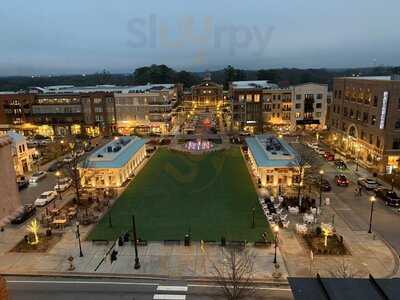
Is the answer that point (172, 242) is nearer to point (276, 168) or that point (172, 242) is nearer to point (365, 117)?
point (276, 168)

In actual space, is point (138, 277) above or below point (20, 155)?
below

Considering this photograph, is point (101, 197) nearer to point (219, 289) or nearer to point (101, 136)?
point (219, 289)

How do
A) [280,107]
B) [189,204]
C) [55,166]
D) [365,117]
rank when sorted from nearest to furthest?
[189,204], [365,117], [55,166], [280,107]

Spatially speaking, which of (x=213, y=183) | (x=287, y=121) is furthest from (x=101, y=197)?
(x=287, y=121)

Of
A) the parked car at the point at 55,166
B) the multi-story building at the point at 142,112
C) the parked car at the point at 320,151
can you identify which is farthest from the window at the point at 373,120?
the parked car at the point at 55,166

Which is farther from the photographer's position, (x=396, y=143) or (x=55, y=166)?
(x=55, y=166)

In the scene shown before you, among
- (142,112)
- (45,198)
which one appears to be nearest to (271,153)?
(45,198)

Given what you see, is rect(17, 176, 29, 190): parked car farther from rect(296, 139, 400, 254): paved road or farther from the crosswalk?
rect(296, 139, 400, 254): paved road

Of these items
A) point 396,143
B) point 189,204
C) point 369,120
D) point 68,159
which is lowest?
point 189,204
